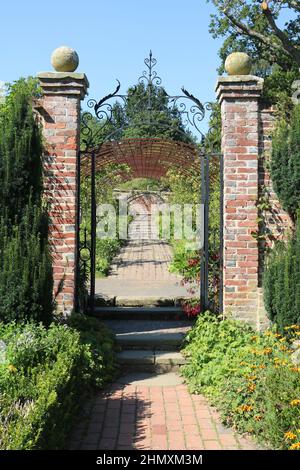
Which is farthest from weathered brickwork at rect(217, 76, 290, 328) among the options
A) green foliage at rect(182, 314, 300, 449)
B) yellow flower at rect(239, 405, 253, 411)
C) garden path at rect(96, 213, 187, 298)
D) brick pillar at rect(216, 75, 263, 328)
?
garden path at rect(96, 213, 187, 298)

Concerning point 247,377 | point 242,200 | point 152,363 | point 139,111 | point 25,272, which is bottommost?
point 152,363

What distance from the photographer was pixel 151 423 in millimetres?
4406

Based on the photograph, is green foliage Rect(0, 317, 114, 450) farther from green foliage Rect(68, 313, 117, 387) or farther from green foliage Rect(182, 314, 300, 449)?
green foliage Rect(182, 314, 300, 449)

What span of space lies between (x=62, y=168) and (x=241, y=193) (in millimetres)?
2045

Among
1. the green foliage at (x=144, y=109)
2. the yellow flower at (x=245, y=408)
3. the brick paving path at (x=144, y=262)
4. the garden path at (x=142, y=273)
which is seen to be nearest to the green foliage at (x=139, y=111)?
the green foliage at (x=144, y=109)

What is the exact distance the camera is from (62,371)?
13.2ft

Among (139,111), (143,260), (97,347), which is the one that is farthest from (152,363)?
(143,260)

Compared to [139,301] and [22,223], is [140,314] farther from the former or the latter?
[22,223]

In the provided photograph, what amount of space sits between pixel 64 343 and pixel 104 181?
41.7 ft

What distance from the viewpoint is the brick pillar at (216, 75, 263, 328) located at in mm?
6020

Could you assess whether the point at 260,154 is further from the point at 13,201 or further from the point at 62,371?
the point at 62,371

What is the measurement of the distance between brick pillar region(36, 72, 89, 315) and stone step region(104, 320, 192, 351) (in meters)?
0.86

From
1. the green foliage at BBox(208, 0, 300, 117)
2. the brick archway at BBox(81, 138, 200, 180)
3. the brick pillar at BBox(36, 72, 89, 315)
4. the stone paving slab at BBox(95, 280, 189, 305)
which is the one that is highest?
the green foliage at BBox(208, 0, 300, 117)

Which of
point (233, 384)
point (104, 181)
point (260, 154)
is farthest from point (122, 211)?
point (233, 384)
